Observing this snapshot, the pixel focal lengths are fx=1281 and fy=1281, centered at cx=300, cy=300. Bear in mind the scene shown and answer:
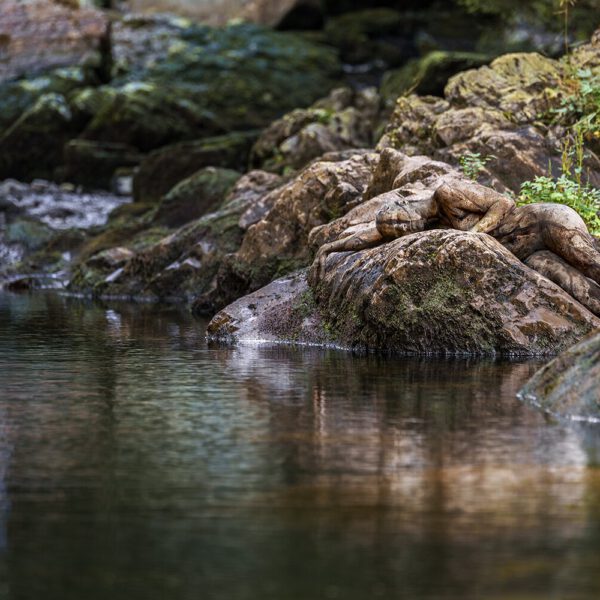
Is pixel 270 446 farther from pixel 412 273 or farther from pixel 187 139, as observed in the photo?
pixel 187 139

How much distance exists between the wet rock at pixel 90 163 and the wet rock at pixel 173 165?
5.23 metres

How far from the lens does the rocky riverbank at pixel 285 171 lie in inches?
533

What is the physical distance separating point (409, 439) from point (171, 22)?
4244 centimetres

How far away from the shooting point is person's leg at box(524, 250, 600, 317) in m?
13.7

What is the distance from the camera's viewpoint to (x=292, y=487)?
7.18 meters

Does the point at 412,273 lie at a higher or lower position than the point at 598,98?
lower

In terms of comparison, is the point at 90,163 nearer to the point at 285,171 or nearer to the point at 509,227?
the point at 285,171

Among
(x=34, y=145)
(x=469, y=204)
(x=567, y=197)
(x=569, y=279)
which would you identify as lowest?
(x=569, y=279)

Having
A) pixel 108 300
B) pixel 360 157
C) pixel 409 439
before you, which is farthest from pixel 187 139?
pixel 409 439

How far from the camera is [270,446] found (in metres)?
8.38

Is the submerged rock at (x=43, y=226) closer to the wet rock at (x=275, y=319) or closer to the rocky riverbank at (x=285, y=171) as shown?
the rocky riverbank at (x=285, y=171)

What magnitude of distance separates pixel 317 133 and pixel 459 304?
14.6 meters

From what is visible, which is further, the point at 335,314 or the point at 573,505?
the point at 335,314

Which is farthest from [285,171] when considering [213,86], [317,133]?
[213,86]
